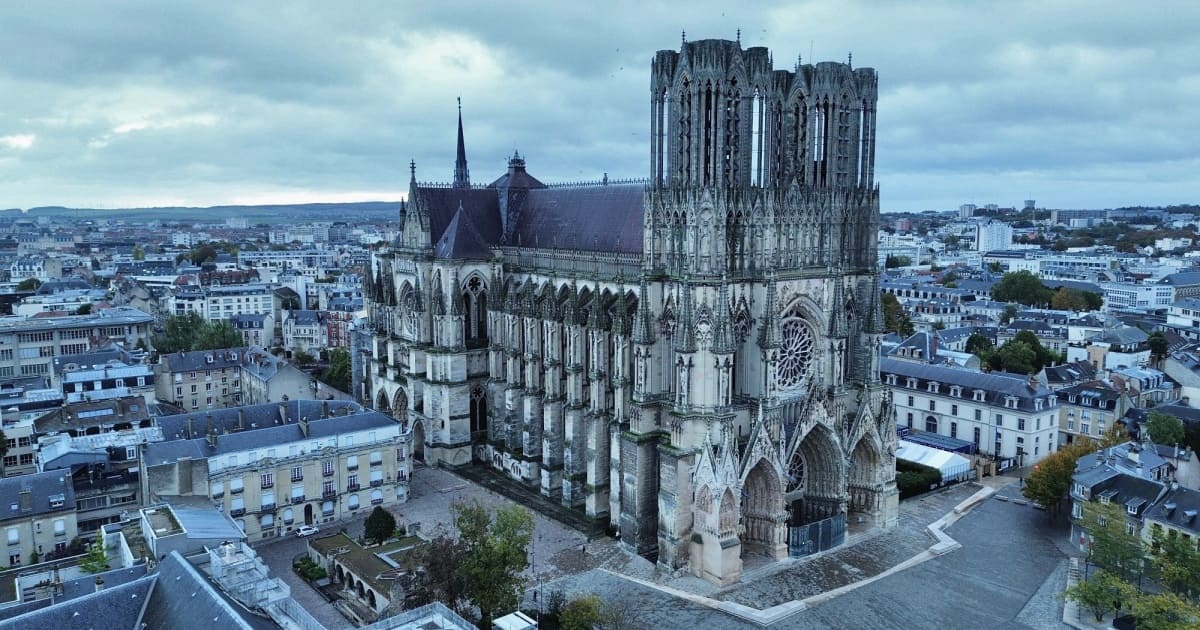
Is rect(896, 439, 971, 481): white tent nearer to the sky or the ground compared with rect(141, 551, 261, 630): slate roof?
nearer to the ground

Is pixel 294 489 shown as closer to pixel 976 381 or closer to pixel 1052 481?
pixel 1052 481

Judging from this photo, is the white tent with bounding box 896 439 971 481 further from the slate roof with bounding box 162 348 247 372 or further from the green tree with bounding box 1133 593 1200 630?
the slate roof with bounding box 162 348 247 372

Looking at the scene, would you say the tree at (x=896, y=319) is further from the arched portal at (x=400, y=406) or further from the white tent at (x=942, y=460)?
the arched portal at (x=400, y=406)

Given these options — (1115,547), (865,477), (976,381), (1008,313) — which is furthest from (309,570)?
(1008,313)

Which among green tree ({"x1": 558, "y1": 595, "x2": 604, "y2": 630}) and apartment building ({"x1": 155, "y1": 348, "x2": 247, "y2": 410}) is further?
apartment building ({"x1": 155, "y1": 348, "x2": 247, "y2": 410})

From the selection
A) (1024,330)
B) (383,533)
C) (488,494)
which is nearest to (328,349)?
(488,494)

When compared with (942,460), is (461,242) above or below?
above

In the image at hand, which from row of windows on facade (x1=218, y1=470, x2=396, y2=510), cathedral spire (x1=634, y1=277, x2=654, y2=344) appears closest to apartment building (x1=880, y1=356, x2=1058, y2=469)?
cathedral spire (x1=634, y1=277, x2=654, y2=344)
